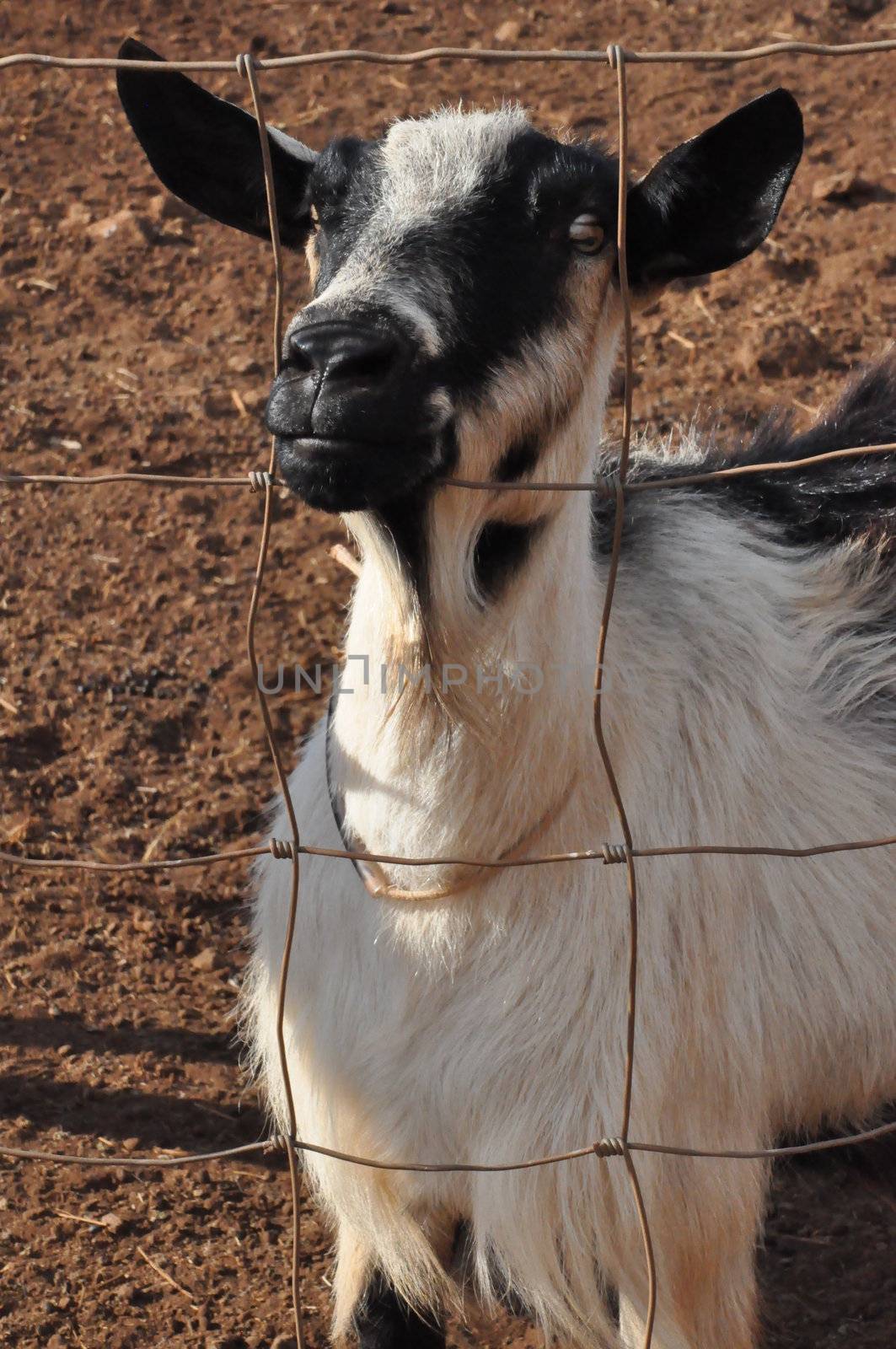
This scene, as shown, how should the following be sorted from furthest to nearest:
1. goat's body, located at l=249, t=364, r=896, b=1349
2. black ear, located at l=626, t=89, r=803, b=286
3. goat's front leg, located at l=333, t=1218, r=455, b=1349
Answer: goat's front leg, located at l=333, t=1218, r=455, b=1349 < goat's body, located at l=249, t=364, r=896, b=1349 < black ear, located at l=626, t=89, r=803, b=286

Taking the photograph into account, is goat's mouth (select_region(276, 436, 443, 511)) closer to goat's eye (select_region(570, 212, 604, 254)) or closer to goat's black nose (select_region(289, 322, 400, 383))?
goat's black nose (select_region(289, 322, 400, 383))

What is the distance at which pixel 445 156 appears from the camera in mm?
2352

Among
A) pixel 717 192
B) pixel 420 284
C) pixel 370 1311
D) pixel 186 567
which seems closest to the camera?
pixel 420 284

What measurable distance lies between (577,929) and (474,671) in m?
0.49

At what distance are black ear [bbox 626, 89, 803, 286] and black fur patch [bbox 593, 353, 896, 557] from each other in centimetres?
63

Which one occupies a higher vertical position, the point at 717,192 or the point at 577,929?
the point at 717,192

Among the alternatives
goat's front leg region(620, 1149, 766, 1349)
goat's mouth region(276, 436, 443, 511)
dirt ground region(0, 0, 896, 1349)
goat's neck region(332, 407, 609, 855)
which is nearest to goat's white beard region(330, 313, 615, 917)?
goat's neck region(332, 407, 609, 855)

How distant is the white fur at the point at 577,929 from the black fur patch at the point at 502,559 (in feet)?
0.08

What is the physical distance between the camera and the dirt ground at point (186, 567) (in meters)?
3.20

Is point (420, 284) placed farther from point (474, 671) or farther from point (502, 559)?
point (474, 671)

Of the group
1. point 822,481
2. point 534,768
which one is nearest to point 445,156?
point 534,768

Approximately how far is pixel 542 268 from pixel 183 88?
2.10ft

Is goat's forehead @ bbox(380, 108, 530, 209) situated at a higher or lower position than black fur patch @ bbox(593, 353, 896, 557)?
higher

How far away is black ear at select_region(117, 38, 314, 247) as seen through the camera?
2.42 metres
